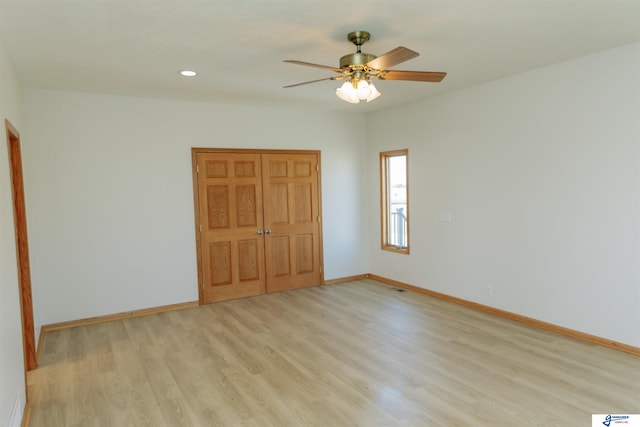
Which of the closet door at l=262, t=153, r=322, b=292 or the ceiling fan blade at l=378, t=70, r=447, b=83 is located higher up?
the ceiling fan blade at l=378, t=70, r=447, b=83

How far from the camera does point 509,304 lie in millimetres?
4441

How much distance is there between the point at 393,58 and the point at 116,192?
3.62 m

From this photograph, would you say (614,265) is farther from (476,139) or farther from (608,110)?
(476,139)

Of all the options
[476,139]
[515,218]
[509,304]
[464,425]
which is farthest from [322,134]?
[464,425]

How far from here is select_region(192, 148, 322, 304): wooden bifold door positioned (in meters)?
5.30

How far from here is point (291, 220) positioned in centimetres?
591

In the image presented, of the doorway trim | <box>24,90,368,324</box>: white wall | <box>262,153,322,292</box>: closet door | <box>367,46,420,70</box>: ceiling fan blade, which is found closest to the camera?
<box>367,46,420,70</box>: ceiling fan blade

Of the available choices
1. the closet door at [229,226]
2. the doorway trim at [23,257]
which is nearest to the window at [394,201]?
the closet door at [229,226]

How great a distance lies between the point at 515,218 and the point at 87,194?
4.67 meters

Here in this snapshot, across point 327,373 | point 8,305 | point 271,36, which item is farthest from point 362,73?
point 8,305

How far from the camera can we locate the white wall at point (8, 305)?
2238 millimetres

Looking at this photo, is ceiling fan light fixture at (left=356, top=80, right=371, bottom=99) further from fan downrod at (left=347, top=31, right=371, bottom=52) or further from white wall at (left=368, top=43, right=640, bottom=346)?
white wall at (left=368, top=43, right=640, bottom=346)

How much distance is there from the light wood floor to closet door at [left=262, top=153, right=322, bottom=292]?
1.20 m

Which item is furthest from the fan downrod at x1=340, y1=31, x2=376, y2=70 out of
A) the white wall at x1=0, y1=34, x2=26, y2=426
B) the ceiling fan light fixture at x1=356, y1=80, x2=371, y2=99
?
the white wall at x1=0, y1=34, x2=26, y2=426
